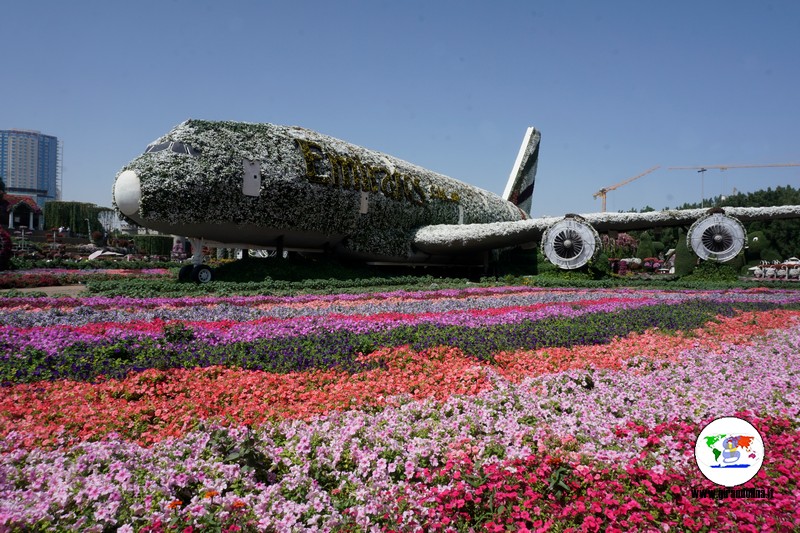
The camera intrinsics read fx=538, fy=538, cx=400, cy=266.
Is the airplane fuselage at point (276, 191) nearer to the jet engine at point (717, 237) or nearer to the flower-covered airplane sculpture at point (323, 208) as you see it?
the flower-covered airplane sculpture at point (323, 208)

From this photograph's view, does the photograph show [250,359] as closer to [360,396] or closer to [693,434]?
[360,396]

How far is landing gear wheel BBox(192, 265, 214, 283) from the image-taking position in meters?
17.2

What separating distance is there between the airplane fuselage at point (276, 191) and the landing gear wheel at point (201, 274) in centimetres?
108

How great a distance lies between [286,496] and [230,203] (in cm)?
1443

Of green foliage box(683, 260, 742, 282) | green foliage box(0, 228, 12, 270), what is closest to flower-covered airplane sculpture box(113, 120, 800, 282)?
green foliage box(683, 260, 742, 282)

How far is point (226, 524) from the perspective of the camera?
3076 millimetres

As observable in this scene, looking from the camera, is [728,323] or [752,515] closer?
[752,515]

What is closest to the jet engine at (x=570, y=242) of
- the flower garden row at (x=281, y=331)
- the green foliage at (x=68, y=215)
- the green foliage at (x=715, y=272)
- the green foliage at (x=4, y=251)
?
the green foliage at (x=715, y=272)

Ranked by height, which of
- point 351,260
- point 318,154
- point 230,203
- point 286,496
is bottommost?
point 286,496

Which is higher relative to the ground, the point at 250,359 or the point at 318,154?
the point at 318,154

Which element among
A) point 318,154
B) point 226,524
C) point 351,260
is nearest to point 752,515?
point 226,524

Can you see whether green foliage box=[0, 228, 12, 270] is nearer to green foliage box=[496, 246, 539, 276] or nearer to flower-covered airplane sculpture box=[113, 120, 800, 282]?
flower-covered airplane sculpture box=[113, 120, 800, 282]

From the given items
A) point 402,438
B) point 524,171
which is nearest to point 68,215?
point 524,171

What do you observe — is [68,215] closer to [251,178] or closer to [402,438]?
[251,178]
